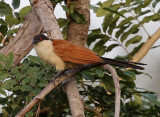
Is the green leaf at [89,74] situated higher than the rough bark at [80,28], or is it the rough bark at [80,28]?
the rough bark at [80,28]

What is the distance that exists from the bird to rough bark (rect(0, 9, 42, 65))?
0.58 feet

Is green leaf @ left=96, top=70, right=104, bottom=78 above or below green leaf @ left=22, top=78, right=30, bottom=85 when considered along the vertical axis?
below

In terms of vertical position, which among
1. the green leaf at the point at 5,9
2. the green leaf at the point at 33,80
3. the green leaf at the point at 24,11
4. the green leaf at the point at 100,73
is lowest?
the green leaf at the point at 100,73

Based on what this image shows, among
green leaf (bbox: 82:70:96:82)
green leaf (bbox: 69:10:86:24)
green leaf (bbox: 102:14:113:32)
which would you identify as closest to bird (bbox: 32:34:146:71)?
green leaf (bbox: 82:70:96:82)

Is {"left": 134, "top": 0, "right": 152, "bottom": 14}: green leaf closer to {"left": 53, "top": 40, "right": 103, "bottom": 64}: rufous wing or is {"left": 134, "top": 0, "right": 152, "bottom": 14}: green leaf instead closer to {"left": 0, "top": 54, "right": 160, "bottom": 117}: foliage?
{"left": 0, "top": 54, "right": 160, "bottom": 117}: foliage

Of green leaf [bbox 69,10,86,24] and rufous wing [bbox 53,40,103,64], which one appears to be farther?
green leaf [bbox 69,10,86,24]

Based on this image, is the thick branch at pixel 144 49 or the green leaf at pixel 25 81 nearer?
the green leaf at pixel 25 81

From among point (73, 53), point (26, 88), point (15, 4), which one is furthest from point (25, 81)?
point (15, 4)

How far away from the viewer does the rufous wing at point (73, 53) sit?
2.47 feet

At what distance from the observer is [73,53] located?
2.52 feet

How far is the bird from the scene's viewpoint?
75 cm

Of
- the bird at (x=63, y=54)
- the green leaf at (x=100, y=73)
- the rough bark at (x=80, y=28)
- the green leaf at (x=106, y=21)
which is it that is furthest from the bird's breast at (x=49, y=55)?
the green leaf at (x=106, y=21)

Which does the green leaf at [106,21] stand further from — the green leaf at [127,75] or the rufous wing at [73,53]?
the rufous wing at [73,53]

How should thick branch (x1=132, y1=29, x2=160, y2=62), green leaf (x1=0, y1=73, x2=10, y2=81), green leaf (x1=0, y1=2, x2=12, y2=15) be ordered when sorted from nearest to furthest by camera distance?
green leaf (x1=0, y1=73, x2=10, y2=81) → green leaf (x1=0, y1=2, x2=12, y2=15) → thick branch (x1=132, y1=29, x2=160, y2=62)
